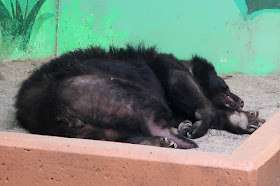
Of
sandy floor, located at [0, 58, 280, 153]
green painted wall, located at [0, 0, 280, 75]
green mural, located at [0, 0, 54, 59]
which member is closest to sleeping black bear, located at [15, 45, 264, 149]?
sandy floor, located at [0, 58, 280, 153]

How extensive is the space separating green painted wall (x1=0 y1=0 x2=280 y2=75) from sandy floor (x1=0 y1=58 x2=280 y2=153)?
9.0 inches

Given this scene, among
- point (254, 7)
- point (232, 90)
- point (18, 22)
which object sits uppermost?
point (254, 7)

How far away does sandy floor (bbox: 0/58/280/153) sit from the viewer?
4133 millimetres

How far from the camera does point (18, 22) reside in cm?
645

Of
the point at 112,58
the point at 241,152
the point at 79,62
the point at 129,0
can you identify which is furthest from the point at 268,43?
the point at 241,152

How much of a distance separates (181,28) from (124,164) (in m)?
3.79

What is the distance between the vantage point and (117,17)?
6.50 meters

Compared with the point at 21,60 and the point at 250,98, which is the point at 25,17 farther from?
the point at 250,98

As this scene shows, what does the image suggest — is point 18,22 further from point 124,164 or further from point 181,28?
point 124,164

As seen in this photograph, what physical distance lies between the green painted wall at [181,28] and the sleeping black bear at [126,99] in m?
1.55

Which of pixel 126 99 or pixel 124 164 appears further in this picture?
pixel 126 99

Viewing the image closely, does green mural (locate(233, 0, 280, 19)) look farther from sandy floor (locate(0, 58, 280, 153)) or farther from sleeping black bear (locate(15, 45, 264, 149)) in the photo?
sleeping black bear (locate(15, 45, 264, 149))

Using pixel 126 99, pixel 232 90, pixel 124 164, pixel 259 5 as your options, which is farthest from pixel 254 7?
pixel 124 164

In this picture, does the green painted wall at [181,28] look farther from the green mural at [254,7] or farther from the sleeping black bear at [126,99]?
the sleeping black bear at [126,99]
